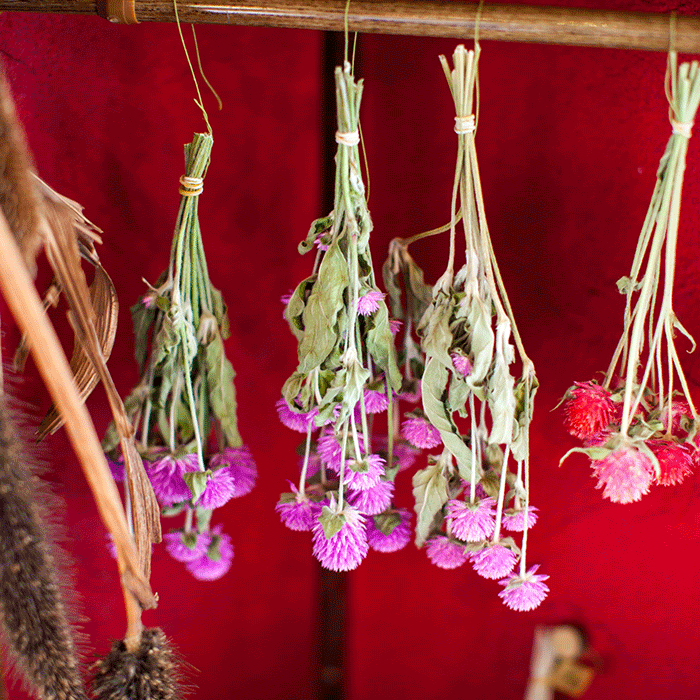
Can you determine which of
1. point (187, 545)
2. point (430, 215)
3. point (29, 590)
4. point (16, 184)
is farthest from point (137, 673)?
point (430, 215)

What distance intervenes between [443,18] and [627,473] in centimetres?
51

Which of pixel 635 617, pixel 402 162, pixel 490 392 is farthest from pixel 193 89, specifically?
pixel 635 617

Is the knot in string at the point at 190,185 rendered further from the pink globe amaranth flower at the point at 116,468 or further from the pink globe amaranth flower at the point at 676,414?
the pink globe amaranth flower at the point at 676,414

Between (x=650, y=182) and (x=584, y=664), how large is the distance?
0.74 m

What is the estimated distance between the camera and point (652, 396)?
2.24 ft

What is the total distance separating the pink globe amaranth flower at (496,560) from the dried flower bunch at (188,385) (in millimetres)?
320

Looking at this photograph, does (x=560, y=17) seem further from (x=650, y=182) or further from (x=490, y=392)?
(x=490, y=392)

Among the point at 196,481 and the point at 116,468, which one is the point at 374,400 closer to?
the point at 196,481

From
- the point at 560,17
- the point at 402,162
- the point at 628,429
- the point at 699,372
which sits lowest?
the point at 628,429

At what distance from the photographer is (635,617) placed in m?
0.90

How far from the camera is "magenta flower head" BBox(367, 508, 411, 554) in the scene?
28.8 inches

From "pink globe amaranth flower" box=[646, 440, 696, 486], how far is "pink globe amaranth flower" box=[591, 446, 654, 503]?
2 cm

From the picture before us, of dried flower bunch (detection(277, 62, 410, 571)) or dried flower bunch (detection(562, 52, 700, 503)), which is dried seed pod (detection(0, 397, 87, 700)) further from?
dried flower bunch (detection(562, 52, 700, 503))

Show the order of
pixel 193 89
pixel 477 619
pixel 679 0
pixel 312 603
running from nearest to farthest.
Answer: pixel 679 0, pixel 193 89, pixel 477 619, pixel 312 603
